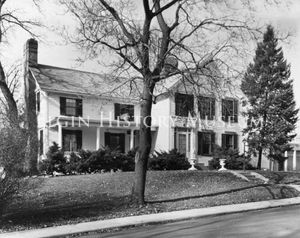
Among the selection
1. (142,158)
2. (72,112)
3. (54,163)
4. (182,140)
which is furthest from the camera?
(182,140)

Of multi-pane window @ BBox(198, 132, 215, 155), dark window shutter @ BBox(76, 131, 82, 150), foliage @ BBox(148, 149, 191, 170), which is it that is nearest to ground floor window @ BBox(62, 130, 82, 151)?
dark window shutter @ BBox(76, 131, 82, 150)

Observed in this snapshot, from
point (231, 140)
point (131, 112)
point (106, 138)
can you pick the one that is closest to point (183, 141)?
point (131, 112)

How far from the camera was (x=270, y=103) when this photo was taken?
32.3 metres

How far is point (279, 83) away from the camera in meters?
32.6

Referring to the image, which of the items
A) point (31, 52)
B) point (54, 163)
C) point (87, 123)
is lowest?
point (54, 163)

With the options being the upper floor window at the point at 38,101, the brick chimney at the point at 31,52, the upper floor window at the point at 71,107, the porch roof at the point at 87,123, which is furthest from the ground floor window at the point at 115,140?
the brick chimney at the point at 31,52

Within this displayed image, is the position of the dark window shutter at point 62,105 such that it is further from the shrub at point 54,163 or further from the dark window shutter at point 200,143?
the dark window shutter at point 200,143

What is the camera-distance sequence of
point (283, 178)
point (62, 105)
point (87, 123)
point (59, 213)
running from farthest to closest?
point (62, 105), point (87, 123), point (283, 178), point (59, 213)

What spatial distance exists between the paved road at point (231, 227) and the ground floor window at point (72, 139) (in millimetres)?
17858

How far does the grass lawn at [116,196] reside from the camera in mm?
13000

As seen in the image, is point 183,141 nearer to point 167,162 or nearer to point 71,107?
A: point 167,162

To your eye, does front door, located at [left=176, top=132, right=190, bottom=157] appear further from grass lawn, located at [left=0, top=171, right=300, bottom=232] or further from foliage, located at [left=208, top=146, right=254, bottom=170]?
grass lawn, located at [left=0, top=171, right=300, bottom=232]

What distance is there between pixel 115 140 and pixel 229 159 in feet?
27.5

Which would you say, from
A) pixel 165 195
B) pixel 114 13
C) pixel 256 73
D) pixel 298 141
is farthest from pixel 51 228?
pixel 298 141
